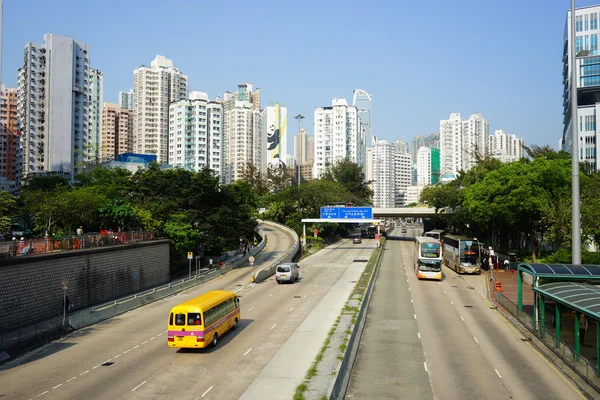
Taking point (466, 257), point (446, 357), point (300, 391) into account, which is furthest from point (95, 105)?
point (300, 391)

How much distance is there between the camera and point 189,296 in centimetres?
4034

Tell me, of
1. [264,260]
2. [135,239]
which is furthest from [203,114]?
[135,239]

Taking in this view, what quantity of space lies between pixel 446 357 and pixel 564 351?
479cm

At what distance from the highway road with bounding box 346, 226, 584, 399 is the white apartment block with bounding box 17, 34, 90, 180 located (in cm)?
11202

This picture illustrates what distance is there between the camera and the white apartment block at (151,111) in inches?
6905

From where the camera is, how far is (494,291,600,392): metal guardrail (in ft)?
61.1

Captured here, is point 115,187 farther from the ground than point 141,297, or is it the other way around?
point 115,187

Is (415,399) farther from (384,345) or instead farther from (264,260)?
(264,260)

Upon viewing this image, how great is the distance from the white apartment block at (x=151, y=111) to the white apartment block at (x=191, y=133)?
8.61m

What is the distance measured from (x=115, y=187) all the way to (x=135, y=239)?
13.6m

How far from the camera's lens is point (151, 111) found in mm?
176250

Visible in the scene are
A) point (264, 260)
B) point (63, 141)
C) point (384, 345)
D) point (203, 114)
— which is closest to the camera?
point (384, 345)

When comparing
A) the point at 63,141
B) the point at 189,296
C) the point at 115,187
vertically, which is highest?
the point at 63,141

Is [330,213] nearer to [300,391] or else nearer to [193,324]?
[193,324]
